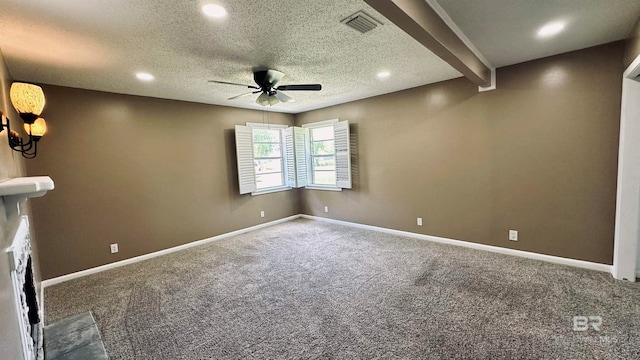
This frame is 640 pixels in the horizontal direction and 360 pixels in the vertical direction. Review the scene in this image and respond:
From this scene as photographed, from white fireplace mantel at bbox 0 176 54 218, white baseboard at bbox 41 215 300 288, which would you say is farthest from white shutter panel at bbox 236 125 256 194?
white fireplace mantel at bbox 0 176 54 218

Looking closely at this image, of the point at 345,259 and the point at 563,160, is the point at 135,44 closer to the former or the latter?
the point at 345,259

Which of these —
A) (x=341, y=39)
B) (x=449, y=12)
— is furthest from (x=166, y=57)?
(x=449, y=12)

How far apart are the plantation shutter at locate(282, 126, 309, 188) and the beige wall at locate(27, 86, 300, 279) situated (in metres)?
0.99

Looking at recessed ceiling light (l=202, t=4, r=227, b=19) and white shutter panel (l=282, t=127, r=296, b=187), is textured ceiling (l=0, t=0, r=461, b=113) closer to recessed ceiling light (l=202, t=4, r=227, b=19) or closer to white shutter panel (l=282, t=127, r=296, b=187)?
recessed ceiling light (l=202, t=4, r=227, b=19)

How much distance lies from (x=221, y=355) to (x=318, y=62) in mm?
2867

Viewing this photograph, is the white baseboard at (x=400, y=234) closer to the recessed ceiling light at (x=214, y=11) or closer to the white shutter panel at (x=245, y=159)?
the white shutter panel at (x=245, y=159)

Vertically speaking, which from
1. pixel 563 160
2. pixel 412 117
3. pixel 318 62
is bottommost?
pixel 563 160

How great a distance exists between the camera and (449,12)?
7.05 feet

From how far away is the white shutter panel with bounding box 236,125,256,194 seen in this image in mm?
5133

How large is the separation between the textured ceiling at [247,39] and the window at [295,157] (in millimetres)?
1846

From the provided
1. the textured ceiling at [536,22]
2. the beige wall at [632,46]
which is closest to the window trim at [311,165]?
the textured ceiling at [536,22]

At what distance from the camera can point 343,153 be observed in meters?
5.29

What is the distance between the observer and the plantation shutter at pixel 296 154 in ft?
19.1

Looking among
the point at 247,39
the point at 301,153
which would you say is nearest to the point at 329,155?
the point at 301,153
